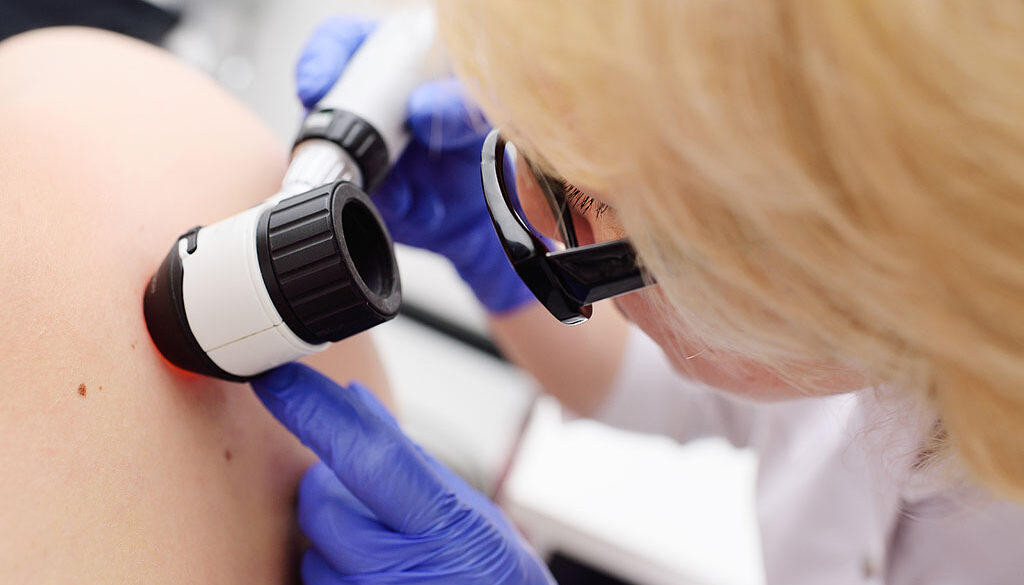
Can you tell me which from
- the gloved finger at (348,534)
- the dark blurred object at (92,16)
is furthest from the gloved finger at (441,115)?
the dark blurred object at (92,16)

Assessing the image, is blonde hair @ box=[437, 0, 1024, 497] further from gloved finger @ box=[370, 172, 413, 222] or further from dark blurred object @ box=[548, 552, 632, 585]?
dark blurred object @ box=[548, 552, 632, 585]

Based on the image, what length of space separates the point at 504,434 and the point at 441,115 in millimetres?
781

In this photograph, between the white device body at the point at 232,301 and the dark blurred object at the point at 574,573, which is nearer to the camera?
the white device body at the point at 232,301

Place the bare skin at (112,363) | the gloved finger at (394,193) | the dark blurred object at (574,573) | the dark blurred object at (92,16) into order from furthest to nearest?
the dark blurred object at (574,573) < the dark blurred object at (92,16) < the gloved finger at (394,193) < the bare skin at (112,363)

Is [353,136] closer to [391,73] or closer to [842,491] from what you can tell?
[391,73]

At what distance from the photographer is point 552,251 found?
513 millimetres

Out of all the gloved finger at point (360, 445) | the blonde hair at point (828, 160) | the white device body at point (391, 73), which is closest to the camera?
the blonde hair at point (828, 160)

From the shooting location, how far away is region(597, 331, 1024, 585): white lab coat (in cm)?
64

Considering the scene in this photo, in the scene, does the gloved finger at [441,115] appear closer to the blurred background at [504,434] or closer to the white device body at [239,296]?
the white device body at [239,296]

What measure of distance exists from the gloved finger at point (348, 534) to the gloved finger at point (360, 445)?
13 mm

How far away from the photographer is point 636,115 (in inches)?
13.1

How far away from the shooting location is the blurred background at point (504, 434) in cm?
115

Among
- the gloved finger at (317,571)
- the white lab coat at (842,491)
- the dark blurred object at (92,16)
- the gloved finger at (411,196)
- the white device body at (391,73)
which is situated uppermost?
the dark blurred object at (92,16)

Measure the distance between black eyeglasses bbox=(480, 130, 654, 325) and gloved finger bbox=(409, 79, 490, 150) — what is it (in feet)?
0.52
